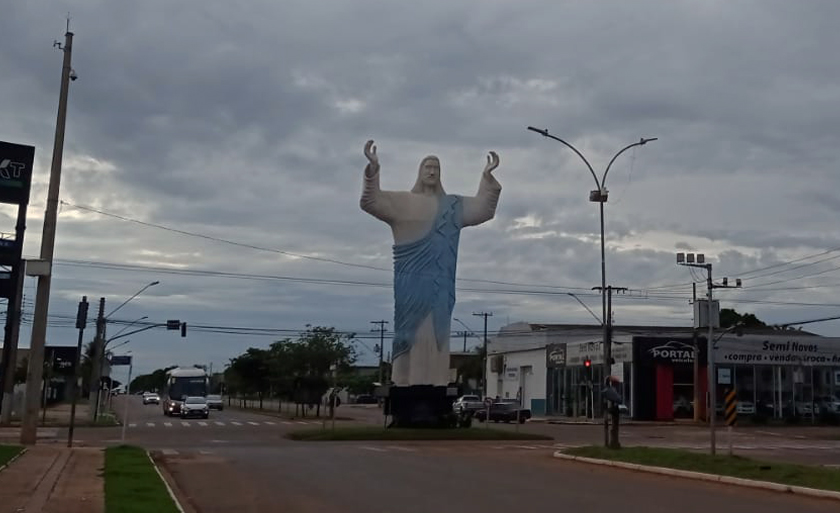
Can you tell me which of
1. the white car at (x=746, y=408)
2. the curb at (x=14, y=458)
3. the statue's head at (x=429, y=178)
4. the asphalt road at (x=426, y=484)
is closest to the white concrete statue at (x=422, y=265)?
the statue's head at (x=429, y=178)

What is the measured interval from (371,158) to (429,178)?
3.15m

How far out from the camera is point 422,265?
43.0 meters

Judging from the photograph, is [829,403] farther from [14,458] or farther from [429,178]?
[14,458]

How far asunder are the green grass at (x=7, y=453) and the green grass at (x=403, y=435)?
15687mm

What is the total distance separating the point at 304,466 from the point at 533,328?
83.5 m

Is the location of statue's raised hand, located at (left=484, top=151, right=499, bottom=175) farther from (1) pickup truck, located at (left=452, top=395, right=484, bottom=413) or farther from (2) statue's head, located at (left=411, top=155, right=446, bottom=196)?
(1) pickup truck, located at (left=452, top=395, right=484, bottom=413)

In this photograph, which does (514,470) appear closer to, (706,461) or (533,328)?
(706,461)

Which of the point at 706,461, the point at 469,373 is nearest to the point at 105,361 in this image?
the point at 706,461

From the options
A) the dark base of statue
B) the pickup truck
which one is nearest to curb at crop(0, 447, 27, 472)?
the dark base of statue

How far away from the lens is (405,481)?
19891 millimetres

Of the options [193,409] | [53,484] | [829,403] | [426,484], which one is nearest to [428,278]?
[426,484]

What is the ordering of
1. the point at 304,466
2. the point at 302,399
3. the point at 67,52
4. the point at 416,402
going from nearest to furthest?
the point at 304,466 < the point at 67,52 < the point at 416,402 < the point at 302,399

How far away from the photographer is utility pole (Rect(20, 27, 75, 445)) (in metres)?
28.7

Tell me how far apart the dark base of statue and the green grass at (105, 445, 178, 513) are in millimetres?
18972
